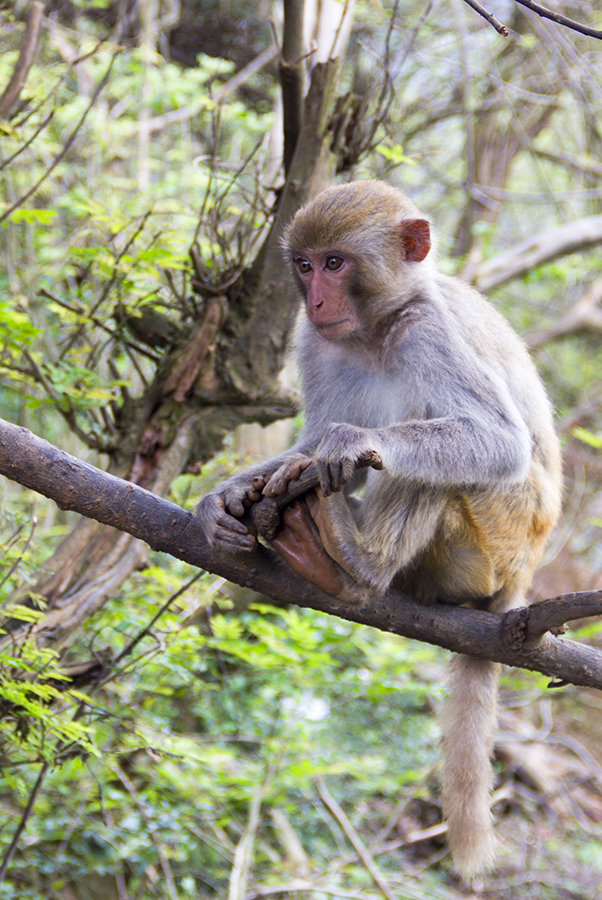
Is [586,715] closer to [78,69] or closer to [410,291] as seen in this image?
[410,291]

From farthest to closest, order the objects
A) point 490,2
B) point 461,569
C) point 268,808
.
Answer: point 490,2
point 268,808
point 461,569

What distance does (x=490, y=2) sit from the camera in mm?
9281

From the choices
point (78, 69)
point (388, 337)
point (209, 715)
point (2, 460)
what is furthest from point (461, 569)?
point (78, 69)

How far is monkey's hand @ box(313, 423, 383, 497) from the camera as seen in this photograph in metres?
2.76

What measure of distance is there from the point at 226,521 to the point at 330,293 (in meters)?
0.99

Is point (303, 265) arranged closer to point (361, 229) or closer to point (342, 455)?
point (361, 229)

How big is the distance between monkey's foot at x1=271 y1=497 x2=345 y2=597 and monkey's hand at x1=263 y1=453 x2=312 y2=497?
110 millimetres

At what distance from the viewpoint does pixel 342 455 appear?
277 centimetres

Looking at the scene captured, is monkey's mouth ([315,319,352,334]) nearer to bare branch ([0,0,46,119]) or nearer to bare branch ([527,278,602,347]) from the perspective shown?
bare branch ([0,0,46,119])

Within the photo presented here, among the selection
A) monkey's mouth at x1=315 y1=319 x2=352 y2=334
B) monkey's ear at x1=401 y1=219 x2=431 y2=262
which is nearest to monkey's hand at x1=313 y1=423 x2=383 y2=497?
monkey's mouth at x1=315 y1=319 x2=352 y2=334

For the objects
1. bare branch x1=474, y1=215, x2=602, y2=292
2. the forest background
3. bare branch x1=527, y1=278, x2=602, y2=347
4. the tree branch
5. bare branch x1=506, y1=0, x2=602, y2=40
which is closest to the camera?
bare branch x1=506, y1=0, x2=602, y2=40

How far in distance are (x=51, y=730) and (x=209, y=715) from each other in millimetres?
3183

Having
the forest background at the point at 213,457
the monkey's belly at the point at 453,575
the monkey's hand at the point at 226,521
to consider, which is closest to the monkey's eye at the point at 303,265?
the forest background at the point at 213,457

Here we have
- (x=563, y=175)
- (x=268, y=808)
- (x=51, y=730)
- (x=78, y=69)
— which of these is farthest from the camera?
(x=563, y=175)
